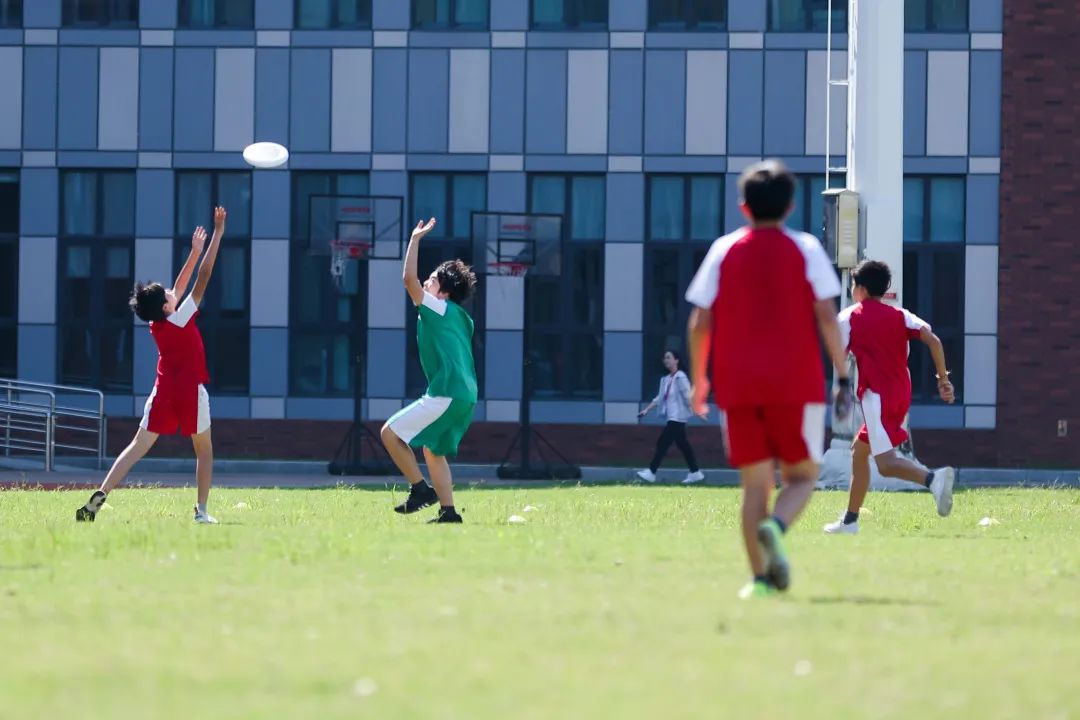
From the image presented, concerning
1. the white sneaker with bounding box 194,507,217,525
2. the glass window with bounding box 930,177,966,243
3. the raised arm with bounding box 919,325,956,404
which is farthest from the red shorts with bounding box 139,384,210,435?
the glass window with bounding box 930,177,966,243

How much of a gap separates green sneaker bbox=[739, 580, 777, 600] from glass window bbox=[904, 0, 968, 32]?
25.6 meters

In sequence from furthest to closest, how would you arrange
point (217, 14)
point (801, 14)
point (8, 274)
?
point (8, 274) < point (217, 14) < point (801, 14)

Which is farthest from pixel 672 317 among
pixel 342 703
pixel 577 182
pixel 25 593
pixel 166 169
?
pixel 342 703

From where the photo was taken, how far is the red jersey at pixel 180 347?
13.7m

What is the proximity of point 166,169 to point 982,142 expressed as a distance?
13.1 m

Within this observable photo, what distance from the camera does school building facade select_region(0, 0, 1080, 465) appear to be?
3241 centimetres

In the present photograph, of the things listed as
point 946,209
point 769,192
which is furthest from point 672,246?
point 769,192

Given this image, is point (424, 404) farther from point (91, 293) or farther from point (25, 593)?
point (91, 293)

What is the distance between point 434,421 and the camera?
533 inches

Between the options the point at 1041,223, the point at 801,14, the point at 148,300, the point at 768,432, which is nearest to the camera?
the point at 768,432

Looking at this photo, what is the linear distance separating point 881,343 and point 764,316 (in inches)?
205

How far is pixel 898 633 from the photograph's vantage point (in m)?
6.89

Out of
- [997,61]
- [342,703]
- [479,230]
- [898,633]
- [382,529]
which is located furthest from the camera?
[997,61]

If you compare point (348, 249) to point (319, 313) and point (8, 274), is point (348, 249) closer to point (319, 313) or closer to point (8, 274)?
point (319, 313)
